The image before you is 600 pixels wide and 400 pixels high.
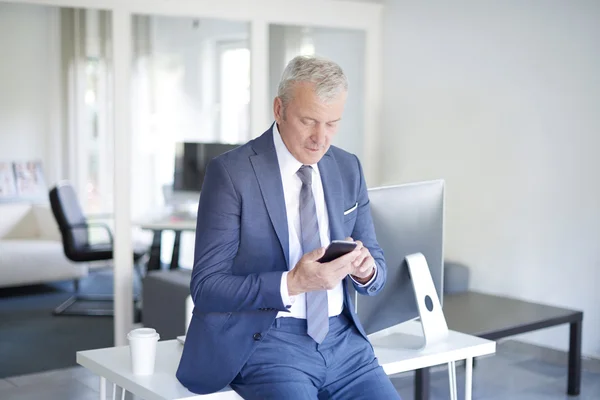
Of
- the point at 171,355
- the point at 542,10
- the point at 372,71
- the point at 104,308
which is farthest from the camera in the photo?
the point at 372,71

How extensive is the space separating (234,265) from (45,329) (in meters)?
3.46

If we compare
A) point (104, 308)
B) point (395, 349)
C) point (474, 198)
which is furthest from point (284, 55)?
point (395, 349)

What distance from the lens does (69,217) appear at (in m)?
5.29

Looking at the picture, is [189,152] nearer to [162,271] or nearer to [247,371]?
[162,271]

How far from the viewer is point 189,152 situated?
5.39 meters

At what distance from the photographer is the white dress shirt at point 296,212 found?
7.46ft

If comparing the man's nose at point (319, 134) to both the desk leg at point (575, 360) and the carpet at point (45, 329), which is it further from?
the carpet at point (45, 329)

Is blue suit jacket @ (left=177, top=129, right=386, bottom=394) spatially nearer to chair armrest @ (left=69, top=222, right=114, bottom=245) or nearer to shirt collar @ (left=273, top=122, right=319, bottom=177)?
shirt collar @ (left=273, top=122, right=319, bottom=177)

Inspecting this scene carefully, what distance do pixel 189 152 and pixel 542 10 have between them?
232 centimetres

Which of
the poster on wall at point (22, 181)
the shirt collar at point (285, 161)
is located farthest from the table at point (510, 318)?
the poster on wall at point (22, 181)

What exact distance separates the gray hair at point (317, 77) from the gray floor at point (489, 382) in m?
2.53

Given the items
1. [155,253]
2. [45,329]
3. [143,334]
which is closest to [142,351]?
[143,334]

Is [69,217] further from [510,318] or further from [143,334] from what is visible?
[143,334]

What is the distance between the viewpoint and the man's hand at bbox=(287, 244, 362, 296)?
6.93ft
